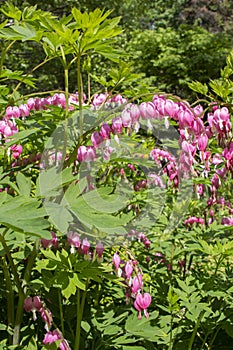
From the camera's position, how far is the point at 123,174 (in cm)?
317

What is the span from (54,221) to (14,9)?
1.19 m

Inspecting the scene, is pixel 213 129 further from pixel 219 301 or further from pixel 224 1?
pixel 224 1

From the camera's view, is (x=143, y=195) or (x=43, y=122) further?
(x=143, y=195)

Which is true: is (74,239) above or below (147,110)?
below

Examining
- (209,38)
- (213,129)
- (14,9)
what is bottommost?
(213,129)

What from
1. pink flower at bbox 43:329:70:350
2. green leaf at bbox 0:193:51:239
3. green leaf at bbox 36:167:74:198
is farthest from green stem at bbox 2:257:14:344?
green leaf at bbox 0:193:51:239

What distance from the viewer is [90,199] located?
1588 millimetres

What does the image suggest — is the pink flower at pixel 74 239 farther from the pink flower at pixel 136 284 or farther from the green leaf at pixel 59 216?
the green leaf at pixel 59 216

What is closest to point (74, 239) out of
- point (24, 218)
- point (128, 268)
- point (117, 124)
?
point (128, 268)

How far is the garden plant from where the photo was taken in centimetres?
168

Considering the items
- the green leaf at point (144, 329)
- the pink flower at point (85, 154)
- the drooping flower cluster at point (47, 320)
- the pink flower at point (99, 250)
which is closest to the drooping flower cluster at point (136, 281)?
the pink flower at point (99, 250)

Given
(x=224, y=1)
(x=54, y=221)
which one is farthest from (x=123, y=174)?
(x=224, y=1)

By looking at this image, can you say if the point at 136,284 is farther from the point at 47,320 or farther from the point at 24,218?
the point at 24,218

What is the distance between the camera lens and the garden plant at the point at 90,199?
1681 millimetres
